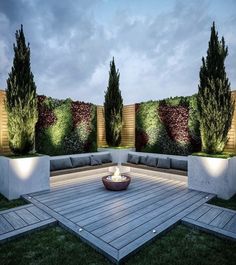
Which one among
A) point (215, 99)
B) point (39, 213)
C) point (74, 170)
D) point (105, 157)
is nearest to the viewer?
point (39, 213)

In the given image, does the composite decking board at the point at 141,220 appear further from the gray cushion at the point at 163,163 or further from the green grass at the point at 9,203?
the green grass at the point at 9,203

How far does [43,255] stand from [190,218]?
2.69m

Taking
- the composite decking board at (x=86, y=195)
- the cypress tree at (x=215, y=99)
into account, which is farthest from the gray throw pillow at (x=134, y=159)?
the cypress tree at (x=215, y=99)

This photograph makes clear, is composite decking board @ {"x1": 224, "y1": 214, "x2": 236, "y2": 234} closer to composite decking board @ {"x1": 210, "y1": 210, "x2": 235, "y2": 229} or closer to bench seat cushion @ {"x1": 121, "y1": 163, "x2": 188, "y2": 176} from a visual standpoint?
composite decking board @ {"x1": 210, "y1": 210, "x2": 235, "y2": 229}

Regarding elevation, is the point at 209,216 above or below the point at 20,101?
below

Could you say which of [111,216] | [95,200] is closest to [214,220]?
[111,216]

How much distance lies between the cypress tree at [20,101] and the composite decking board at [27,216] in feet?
6.92

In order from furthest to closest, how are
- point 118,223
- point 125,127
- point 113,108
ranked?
point 125,127 < point 113,108 < point 118,223

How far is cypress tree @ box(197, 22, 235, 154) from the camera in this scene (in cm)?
525

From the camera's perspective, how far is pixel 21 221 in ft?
10.9

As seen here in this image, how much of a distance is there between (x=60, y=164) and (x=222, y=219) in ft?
17.3

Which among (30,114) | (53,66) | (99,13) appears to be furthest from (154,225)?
(53,66)

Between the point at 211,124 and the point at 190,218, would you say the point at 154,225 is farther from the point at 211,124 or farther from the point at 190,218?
the point at 211,124

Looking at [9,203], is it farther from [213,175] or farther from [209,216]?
[213,175]
